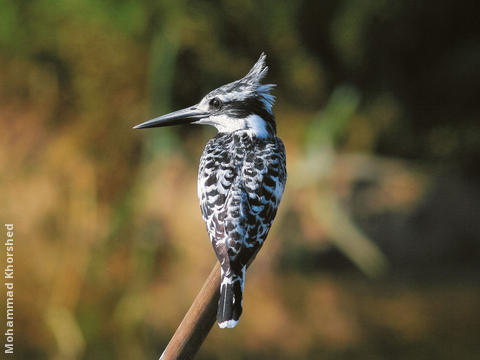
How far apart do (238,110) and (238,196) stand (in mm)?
220

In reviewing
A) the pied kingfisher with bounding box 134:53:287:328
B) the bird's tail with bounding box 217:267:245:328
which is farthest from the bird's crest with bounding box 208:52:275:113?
the bird's tail with bounding box 217:267:245:328

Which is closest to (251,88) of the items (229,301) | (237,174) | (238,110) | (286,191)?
(238,110)

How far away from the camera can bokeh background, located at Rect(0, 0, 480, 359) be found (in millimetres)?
3236

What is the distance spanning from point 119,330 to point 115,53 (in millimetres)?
1615

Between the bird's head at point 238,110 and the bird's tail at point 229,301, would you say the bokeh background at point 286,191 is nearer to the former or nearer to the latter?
the bird's head at point 238,110

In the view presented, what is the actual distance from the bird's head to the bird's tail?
34 cm

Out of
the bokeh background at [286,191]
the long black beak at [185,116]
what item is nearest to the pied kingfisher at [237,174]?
the long black beak at [185,116]

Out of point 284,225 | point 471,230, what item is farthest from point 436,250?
point 284,225

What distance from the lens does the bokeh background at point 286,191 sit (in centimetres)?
324

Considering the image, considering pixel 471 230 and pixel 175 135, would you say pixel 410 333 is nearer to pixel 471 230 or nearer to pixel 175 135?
pixel 471 230

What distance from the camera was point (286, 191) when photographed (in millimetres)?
3590

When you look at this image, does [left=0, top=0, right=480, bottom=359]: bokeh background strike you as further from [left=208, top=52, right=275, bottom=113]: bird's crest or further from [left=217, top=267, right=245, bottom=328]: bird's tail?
[left=217, top=267, right=245, bottom=328]: bird's tail

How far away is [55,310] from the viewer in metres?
3.33

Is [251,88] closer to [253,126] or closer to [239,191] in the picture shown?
[253,126]
